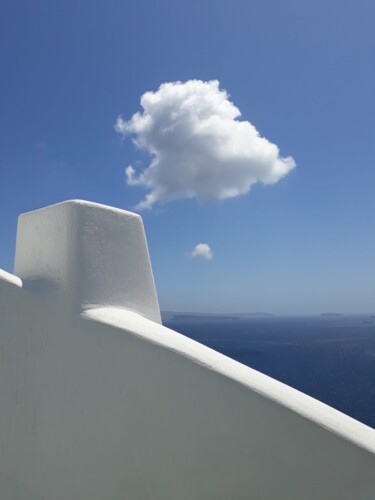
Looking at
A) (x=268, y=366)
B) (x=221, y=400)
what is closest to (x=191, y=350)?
(x=221, y=400)

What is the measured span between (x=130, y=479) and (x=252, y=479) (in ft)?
3.94

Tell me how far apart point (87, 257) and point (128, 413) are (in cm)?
175

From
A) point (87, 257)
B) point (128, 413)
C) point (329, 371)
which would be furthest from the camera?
point (329, 371)

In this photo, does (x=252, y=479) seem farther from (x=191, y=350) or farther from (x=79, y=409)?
(x=79, y=409)

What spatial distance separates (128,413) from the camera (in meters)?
3.71

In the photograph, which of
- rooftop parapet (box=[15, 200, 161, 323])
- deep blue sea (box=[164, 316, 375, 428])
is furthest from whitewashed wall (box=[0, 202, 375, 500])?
deep blue sea (box=[164, 316, 375, 428])

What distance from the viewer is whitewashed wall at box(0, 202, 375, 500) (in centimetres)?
333

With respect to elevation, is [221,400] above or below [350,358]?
above

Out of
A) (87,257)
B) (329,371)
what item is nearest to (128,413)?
(87,257)

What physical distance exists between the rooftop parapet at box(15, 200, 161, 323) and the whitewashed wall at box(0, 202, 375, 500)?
0.06ft

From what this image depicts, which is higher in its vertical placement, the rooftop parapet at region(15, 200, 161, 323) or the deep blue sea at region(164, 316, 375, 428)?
the rooftop parapet at region(15, 200, 161, 323)

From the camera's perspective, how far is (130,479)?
3.66m

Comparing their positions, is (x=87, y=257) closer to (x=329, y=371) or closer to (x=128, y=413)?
(x=128, y=413)

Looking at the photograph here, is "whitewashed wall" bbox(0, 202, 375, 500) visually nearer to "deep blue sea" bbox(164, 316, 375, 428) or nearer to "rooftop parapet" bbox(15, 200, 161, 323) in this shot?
"rooftop parapet" bbox(15, 200, 161, 323)
